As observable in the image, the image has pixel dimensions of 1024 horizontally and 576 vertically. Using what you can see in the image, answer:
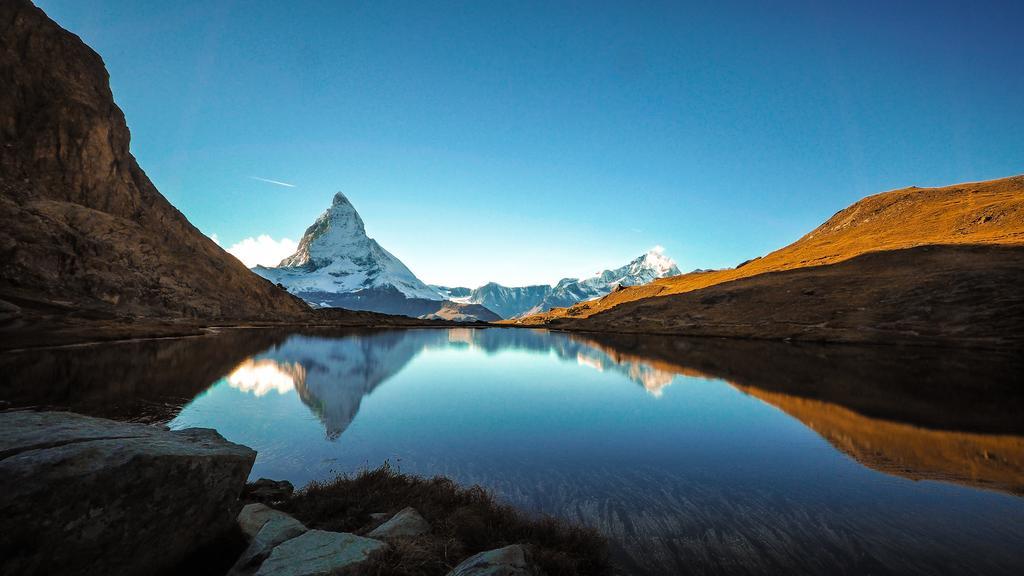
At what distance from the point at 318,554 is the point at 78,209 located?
140319mm

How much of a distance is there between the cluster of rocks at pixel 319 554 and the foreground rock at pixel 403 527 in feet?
0.07

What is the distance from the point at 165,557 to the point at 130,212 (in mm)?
159034

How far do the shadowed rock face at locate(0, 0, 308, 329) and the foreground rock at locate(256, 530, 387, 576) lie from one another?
84182 mm

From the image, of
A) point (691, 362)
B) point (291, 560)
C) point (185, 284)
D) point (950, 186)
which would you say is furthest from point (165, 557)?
point (950, 186)

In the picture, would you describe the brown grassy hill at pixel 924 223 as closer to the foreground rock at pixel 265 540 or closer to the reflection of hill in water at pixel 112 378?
the foreground rock at pixel 265 540

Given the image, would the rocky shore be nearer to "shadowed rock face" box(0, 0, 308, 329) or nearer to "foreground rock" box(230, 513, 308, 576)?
"foreground rock" box(230, 513, 308, 576)

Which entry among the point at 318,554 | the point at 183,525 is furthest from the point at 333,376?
the point at 318,554

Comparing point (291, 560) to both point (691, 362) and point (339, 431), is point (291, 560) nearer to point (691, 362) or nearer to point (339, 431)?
point (339, 431)

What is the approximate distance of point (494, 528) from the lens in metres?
10.6

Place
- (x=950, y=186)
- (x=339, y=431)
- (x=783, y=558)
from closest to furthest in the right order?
(x=783, y=558)
(x=339, y=431)
(x=950, y=186)

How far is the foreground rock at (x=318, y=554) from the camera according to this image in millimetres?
6629

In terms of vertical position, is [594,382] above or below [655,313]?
below

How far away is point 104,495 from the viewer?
649cm

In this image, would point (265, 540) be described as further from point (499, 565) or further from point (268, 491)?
point (268, 491)
